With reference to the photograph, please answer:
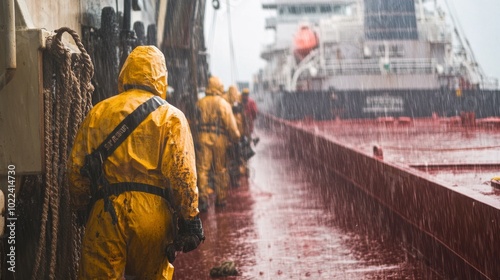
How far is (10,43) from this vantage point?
3707 mm

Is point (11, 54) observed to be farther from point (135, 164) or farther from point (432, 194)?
point (432, 194)

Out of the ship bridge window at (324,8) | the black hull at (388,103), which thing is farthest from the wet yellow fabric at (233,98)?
the ship bridge window at (324,8)

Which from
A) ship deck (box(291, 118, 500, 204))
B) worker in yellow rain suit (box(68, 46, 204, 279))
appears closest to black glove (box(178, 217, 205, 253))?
worker in yellow rain suit (box(68, 46, 204, 279))

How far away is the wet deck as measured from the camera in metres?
5.91

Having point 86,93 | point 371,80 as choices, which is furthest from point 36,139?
point 371,80

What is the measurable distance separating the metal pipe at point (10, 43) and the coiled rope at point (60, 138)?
0.26 metres

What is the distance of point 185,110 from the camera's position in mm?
10188

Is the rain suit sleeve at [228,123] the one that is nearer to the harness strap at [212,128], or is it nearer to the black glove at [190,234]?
the harness strap at [212,128]

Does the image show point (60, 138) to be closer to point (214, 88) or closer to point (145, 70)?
point (145, 70)

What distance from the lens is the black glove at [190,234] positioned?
3490mm

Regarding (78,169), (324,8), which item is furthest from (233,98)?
(324,8)

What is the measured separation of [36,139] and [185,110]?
20.6ft

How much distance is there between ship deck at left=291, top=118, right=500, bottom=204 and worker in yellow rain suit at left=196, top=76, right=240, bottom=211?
7.43 feet

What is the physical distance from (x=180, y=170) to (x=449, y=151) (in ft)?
33.6
